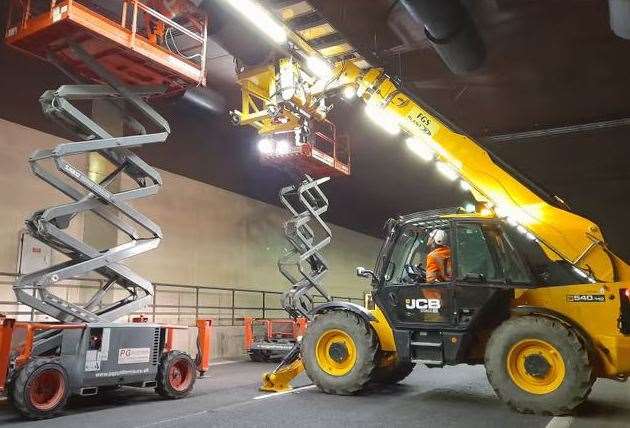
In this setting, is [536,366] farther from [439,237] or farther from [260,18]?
[260,18]

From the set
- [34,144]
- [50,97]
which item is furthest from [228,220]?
[50,97]

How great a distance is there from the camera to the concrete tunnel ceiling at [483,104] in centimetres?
977

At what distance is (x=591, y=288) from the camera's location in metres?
6.28

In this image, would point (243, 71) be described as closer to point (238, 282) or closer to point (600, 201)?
point (238, 282)

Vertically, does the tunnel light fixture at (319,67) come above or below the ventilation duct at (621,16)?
above

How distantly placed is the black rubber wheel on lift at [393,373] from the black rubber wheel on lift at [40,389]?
4.48 m

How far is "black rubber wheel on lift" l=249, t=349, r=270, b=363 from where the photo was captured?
1251 centimetres

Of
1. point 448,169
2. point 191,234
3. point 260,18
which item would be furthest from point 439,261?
point 191,234

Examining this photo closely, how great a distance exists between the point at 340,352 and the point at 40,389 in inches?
154

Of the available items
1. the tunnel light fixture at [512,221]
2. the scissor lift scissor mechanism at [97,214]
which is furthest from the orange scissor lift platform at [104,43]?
the tunnel light fixture at [512,221]

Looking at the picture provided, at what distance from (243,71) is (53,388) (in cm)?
692

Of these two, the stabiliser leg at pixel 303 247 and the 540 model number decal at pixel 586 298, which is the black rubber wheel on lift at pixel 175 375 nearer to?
the 540 model number decal at pixel 586 298

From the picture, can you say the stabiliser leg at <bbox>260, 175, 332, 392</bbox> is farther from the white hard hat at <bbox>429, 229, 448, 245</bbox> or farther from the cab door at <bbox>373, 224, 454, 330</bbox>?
the white hard hat at <bbox>429, 229, 448, 245</bbox>

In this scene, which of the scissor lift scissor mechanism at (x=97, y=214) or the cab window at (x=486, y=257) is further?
the cab window at (x=486, y=257)
